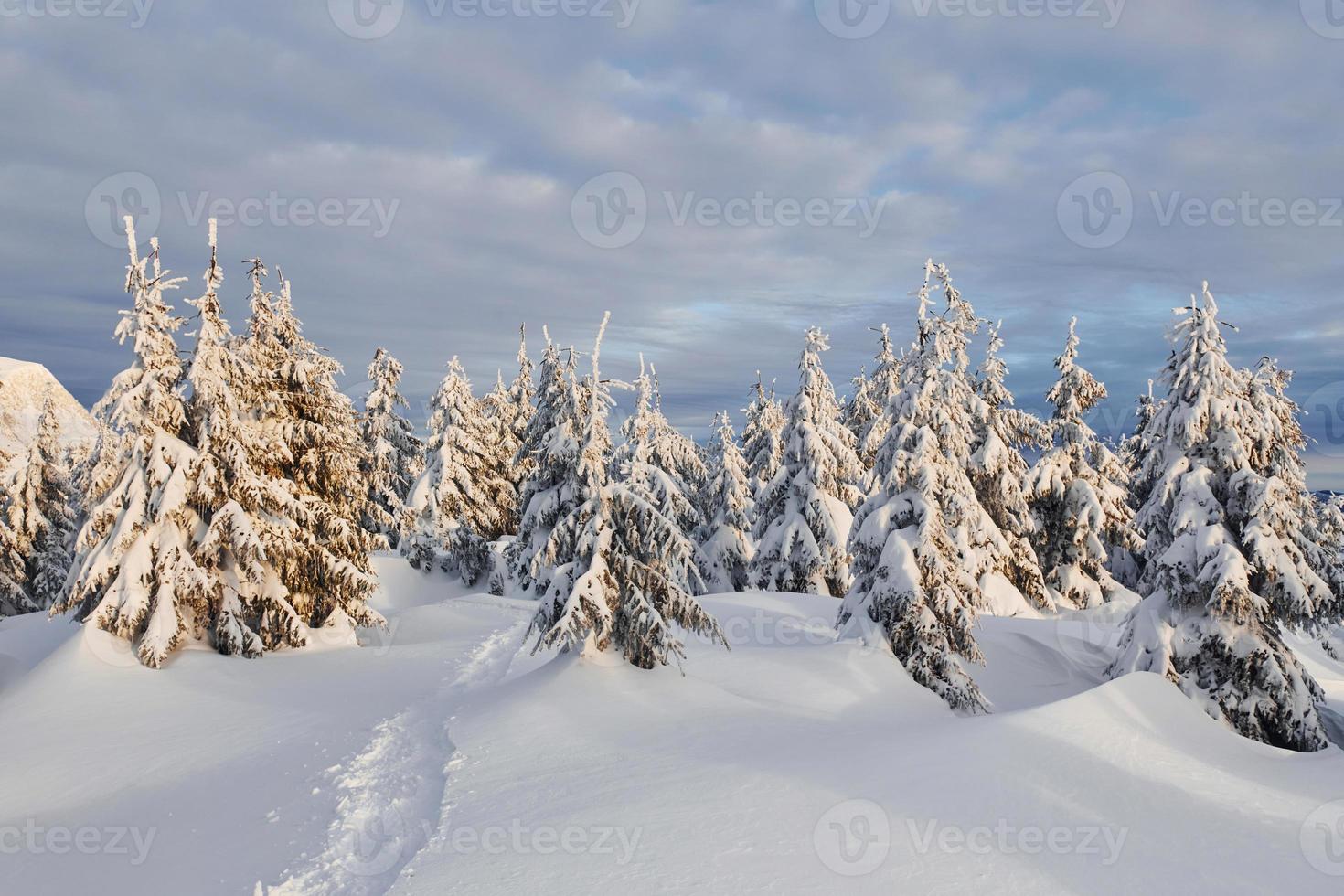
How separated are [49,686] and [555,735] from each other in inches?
400

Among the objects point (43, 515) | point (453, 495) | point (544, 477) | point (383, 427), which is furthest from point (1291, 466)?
point (43, 515)

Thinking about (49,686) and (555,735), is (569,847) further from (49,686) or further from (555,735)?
(49,686)

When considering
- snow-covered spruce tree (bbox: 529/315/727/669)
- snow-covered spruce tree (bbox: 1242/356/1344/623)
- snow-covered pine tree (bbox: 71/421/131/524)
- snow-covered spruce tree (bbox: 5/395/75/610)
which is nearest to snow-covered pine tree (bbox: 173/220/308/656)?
snow-covered pine tree (bbox: 71/421/131/524)

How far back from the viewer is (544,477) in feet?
47.5

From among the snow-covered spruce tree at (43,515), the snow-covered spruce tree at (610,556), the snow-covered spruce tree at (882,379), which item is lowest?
the snow-covered spruce tree at (43,515)

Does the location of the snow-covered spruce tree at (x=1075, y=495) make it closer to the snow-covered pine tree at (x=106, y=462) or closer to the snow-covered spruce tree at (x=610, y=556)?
the snow-covered spruce tree at (x=610, y=556)

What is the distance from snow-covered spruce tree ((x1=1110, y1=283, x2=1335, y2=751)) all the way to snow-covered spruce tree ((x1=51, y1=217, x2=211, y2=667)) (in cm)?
2065

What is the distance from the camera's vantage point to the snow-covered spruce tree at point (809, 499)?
88.6 feet

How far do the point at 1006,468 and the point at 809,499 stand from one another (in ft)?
23.2

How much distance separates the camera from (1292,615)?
570 inches

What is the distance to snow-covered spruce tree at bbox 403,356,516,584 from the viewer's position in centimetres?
3459

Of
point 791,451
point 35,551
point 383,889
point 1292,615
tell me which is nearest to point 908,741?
point 383,889

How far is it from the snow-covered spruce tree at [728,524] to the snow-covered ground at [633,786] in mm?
17065

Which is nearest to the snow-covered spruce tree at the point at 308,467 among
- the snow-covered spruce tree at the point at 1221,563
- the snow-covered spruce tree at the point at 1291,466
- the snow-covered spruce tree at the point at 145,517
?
the snow-covered spruce tree at the point at 145,517
